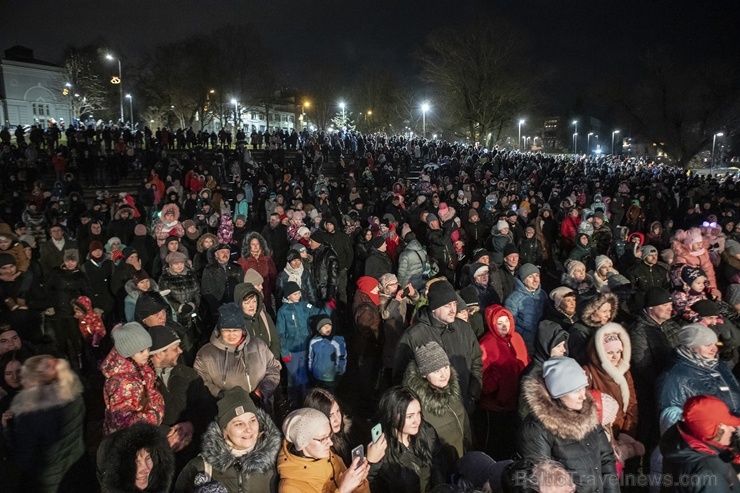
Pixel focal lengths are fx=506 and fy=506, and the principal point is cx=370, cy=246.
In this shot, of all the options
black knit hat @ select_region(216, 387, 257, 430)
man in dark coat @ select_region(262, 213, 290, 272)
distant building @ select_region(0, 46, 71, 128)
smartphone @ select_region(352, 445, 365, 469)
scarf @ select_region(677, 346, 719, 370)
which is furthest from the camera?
distant building @ select_region(0, 46, 71, 128)

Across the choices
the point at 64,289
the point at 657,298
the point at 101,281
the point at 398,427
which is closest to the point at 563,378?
the point at 398,427

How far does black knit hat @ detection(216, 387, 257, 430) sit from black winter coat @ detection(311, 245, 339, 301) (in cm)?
410

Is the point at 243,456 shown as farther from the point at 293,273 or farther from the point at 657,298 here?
the point at 657,298

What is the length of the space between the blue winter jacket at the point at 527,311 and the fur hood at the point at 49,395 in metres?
4.07

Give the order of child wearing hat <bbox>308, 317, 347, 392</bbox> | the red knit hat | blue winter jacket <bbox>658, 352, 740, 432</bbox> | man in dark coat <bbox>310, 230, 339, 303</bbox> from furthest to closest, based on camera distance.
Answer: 1. man in dark coat <bbox>310, 230, 339, 303</bbox>
2. child wearing hat <bbox>308, 317, 347, 392</bbox>
3. blue winter jacket <bbox>658, 352, 740, 432</bbox>
4. the red knit hat

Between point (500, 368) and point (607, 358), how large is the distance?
0.89m

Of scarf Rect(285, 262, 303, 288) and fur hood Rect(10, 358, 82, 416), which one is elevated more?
scarf Rect(285, 262, 303, 288)

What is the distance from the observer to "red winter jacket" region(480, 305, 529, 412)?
14.6ft

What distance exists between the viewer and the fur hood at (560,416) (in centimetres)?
296

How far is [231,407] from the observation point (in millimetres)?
2943

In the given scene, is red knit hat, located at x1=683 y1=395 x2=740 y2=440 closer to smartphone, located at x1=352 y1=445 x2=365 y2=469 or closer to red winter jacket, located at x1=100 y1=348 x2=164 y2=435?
smartphone, located at x1=352 y1=445 x2=365 y2=469

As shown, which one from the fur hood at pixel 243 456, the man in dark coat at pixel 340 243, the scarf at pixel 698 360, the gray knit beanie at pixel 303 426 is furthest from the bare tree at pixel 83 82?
the scarf at pixel 698 360

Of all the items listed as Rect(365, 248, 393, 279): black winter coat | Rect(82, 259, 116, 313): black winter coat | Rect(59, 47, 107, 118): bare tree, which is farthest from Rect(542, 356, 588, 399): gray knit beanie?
Rect(59, 47, 107, 118): bare tree

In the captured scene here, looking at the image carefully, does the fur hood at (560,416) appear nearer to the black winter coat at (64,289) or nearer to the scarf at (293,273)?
the scarf at (293,273)
